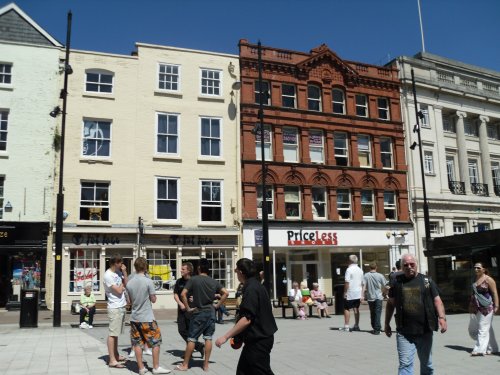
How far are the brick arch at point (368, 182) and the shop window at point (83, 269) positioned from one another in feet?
50.4

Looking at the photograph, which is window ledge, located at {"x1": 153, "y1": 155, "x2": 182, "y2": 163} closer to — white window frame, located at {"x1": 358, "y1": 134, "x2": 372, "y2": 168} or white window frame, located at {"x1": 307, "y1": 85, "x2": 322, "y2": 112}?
white window frame, located at {"x1": 307, "y1": 85, "x2": 322, "y2": 112}

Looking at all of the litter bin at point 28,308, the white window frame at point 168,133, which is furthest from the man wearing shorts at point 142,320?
the white window frame at point 168,133

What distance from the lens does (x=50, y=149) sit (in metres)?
23.8

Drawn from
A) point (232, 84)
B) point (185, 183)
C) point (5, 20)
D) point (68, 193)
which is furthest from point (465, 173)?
Result: point (5, 20)

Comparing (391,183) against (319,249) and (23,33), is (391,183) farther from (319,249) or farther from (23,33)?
(23,33)

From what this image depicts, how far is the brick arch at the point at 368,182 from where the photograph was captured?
30281 millimetres

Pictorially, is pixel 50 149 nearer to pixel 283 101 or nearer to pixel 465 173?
pixel 283 101

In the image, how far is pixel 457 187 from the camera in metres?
33.3

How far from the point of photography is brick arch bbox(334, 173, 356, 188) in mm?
29720

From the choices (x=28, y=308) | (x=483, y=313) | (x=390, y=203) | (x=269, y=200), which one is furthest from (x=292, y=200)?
(x=483, y=313)

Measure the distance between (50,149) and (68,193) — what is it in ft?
7.16

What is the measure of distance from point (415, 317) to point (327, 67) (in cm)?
2640

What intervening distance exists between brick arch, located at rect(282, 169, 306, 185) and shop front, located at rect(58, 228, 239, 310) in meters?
4.38

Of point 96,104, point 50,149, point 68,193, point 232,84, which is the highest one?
point 232,84
